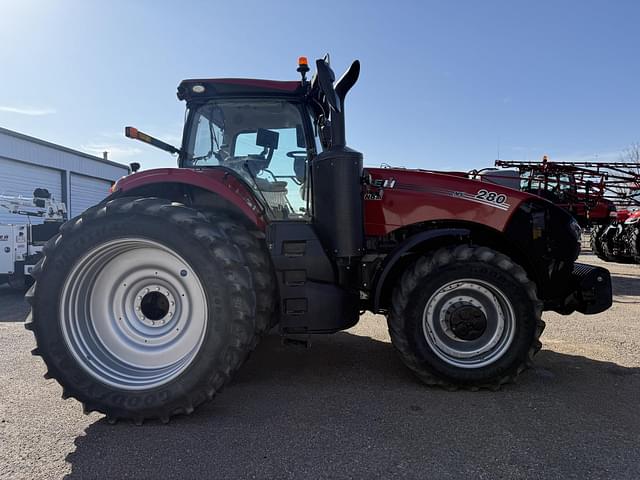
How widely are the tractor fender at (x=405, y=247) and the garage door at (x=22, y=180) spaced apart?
1491 cm

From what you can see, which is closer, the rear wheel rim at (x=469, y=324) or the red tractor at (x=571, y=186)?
the rear wheel rim at (x=469, y=324)

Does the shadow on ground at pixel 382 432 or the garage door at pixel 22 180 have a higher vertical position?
the garage door at pixel 22 180

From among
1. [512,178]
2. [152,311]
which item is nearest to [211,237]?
[152,311]

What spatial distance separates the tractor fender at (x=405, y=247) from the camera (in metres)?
2.99

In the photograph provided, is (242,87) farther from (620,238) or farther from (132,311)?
(620,238)

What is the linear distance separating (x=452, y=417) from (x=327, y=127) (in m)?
2.18

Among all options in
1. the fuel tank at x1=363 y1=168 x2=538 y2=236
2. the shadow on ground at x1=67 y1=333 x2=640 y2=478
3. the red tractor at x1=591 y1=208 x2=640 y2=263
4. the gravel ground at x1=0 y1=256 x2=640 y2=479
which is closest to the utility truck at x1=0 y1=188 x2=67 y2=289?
the gravel ground at x1=0 y1=256 x2=640 y2=479

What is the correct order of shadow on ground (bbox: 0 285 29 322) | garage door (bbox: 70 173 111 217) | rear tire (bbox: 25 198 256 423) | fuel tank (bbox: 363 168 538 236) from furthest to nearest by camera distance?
1. garage door (bbox: 70 173 111 217)
2. shadow on ground (bbox: 0 285 29 322)
3. fuel tank (bbox: 363 168 538 236)
4. rear tire (bbox: 25 198 256 423)

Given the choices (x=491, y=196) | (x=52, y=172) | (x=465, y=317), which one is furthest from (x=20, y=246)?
(x=52, y=172)

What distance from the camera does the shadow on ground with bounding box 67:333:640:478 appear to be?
2088 mm

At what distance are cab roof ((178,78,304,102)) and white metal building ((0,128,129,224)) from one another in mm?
11939

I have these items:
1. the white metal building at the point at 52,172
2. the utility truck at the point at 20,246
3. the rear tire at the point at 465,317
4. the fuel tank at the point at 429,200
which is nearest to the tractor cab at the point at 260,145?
the fuel tank at the point at 429,200

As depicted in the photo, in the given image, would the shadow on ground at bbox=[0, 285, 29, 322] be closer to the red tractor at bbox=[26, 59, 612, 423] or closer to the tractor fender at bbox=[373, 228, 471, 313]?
the red tractor at bbox=[26, 59, 612, 423]

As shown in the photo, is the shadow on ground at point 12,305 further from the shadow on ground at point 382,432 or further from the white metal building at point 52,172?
the white metal building at point 52,172
